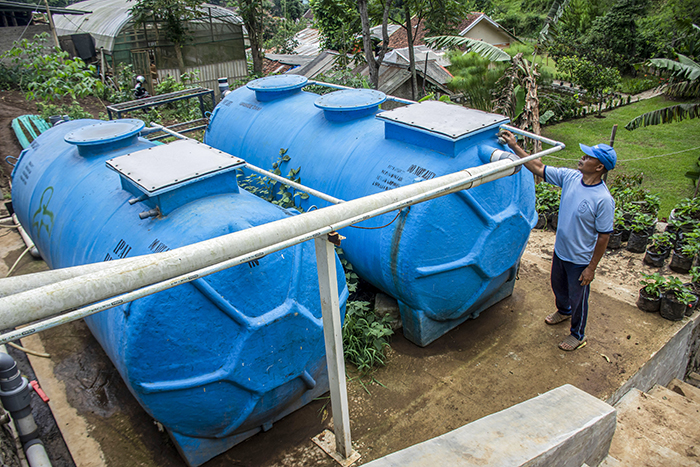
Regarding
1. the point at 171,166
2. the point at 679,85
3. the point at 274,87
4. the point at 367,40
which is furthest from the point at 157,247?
the point at 679,85

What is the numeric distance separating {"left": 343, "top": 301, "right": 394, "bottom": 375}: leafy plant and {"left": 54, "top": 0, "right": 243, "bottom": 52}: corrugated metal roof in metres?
13.9

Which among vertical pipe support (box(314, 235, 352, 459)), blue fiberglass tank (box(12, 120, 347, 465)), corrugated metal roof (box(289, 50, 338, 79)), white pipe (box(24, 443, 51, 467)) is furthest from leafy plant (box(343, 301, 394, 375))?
corrugated metal roof (box(289, 50, 338, 79))

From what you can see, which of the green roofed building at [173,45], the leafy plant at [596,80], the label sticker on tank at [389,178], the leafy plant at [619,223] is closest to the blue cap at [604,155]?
the label sticker on tank at [389,178]

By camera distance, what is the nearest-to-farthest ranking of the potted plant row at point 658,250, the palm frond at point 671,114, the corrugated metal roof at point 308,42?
the potted plant row at point 658,250 < the palm frond at point 671,114 < the corrugated metal roof at point 308,42

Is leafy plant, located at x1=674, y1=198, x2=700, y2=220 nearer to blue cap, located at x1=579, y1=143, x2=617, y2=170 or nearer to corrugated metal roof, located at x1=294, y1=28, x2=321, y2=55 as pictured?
blue cap, located at x1=579, y1=143, x2=617, y2=170

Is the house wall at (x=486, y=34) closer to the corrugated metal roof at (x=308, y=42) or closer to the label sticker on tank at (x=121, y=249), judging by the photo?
the corrugated metal roof at (x=308, y=42)

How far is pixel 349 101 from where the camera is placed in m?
5.21

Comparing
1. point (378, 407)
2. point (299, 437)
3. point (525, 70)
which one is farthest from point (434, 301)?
point (525, 70)

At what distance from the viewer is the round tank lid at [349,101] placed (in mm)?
5078

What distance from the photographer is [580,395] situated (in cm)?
323

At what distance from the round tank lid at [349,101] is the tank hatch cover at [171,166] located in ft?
5.70

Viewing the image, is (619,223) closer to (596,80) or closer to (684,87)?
(684,87)

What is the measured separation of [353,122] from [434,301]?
2.18 meters

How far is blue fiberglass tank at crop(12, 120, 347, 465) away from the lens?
289 centimetres
